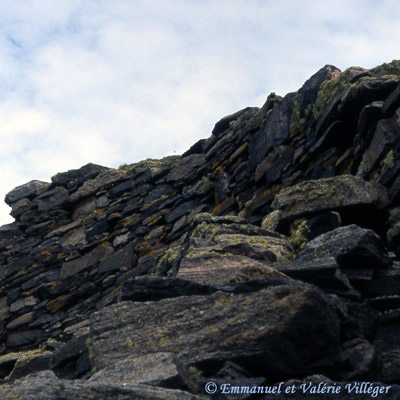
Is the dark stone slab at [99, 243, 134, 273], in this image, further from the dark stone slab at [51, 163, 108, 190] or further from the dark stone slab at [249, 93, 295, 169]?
the dark stone slab at [249, 93, 295, 169]

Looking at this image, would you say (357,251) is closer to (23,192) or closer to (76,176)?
(76,176)

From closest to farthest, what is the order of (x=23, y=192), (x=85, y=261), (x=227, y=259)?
1. (x=227, y=259)
2. (x=85, y=261)
3. (x=23, y=192)

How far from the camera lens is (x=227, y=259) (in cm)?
739

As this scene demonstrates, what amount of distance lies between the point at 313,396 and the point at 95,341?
2577mm

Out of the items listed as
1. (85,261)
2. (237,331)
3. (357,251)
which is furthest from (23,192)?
(237,331)

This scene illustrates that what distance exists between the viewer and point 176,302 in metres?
5.82

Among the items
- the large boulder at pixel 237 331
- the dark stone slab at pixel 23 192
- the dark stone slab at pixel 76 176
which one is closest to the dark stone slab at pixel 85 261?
the dark stone slab at pixel 76 176

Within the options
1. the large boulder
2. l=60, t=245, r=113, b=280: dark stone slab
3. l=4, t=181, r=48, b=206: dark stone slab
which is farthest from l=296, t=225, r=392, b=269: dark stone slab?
l=4, t=181, r=48, b=206: dark stone slab

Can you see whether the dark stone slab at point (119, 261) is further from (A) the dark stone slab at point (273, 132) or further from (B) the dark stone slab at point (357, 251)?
(B) the dark stone slab at point (357, 251)

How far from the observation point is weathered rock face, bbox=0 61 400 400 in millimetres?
4723

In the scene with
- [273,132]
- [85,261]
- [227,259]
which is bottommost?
[227,259]

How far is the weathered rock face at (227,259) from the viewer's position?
472 centimetres

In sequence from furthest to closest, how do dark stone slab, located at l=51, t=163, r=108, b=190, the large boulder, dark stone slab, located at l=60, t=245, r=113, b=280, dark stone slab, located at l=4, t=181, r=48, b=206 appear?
dark stone slab, located at l=4, t=181, r=48, b=206 < dark stone slab, located at l=51, t=163, r=108, b=190 < dark stone slab, located at l=60, t=245, r=113, b=280 < the large boulder

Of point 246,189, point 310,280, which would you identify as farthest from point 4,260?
point 310,280
